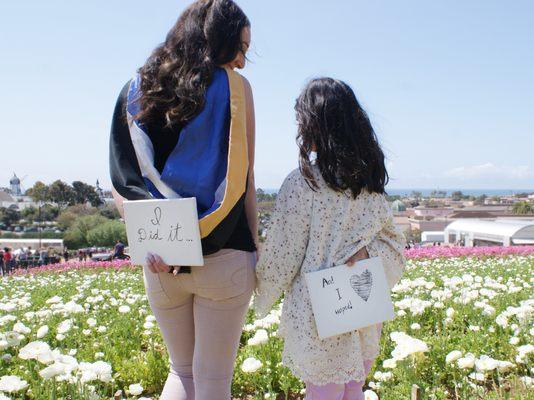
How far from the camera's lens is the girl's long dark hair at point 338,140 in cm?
194

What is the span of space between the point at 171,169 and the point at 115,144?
256 mm

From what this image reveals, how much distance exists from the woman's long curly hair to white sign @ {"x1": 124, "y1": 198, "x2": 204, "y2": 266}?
0.90 ft

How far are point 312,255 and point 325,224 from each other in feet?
0.40

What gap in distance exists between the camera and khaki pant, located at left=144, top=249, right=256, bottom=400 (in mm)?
1718

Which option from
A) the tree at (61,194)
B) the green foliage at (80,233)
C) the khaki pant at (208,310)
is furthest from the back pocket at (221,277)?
the tree at (61,194)

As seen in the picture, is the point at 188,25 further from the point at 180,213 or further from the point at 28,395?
the point at 28,395

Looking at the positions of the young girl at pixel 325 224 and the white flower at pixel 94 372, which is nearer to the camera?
the young girl at pixel 325 224

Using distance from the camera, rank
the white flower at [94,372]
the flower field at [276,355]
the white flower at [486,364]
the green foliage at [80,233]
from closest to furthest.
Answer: the white flower at [94,372]
the flower field at [276,355]
the white flower at [486,364]
the green foliage at [80,233]

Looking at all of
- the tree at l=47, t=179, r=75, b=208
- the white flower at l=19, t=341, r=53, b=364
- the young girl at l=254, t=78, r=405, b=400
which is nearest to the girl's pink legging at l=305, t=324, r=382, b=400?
the young girl at l=254, t=78, r=405, b=400

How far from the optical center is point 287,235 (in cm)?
200

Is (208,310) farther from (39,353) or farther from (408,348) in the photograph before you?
(408,348)

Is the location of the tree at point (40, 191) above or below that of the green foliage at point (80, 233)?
above

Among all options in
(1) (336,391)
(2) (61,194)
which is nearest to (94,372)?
(1) (336,391)

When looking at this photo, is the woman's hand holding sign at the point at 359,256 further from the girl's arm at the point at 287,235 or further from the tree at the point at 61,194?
the tree at the point at 61,194
